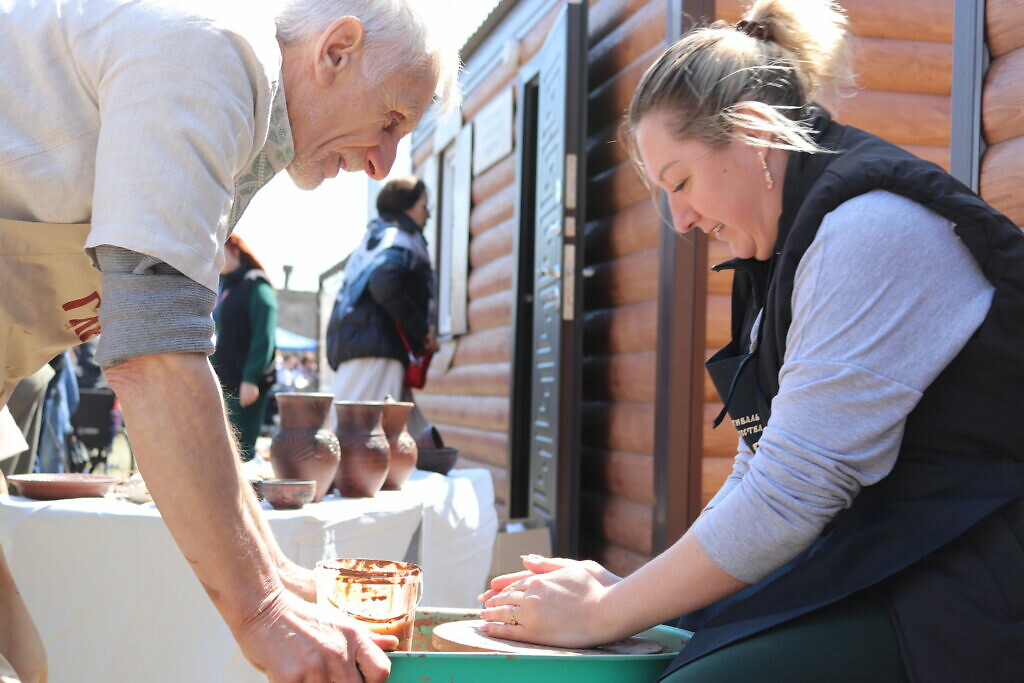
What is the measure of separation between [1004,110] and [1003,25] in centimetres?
17

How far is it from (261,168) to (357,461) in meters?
1.11

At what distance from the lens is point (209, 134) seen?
96 cm

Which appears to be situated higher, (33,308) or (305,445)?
(33,308)

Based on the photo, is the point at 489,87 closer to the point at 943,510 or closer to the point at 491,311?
the point at 491,311

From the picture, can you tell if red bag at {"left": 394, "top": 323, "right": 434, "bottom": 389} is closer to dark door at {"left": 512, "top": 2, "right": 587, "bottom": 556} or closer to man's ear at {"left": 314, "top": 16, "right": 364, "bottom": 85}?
dark door at {"left": 512, "top": 2, "right": 587, "bottom": 556}

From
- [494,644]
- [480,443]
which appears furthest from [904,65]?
[480,443]

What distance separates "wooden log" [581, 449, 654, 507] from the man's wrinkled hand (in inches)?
112

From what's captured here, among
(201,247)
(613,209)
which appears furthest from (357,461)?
(613,209)

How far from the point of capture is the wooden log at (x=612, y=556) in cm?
401

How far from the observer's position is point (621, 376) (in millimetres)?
4242

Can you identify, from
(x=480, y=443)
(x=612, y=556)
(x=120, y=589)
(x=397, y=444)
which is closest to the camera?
(x=120, y=589)

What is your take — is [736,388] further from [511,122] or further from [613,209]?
[511,122]

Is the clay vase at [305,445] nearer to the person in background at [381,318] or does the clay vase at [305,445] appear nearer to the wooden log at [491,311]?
the person in background at [381,318]

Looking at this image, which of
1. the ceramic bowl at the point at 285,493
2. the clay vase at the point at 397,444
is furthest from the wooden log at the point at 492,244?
the ceramic bowl at the point at 285,493
